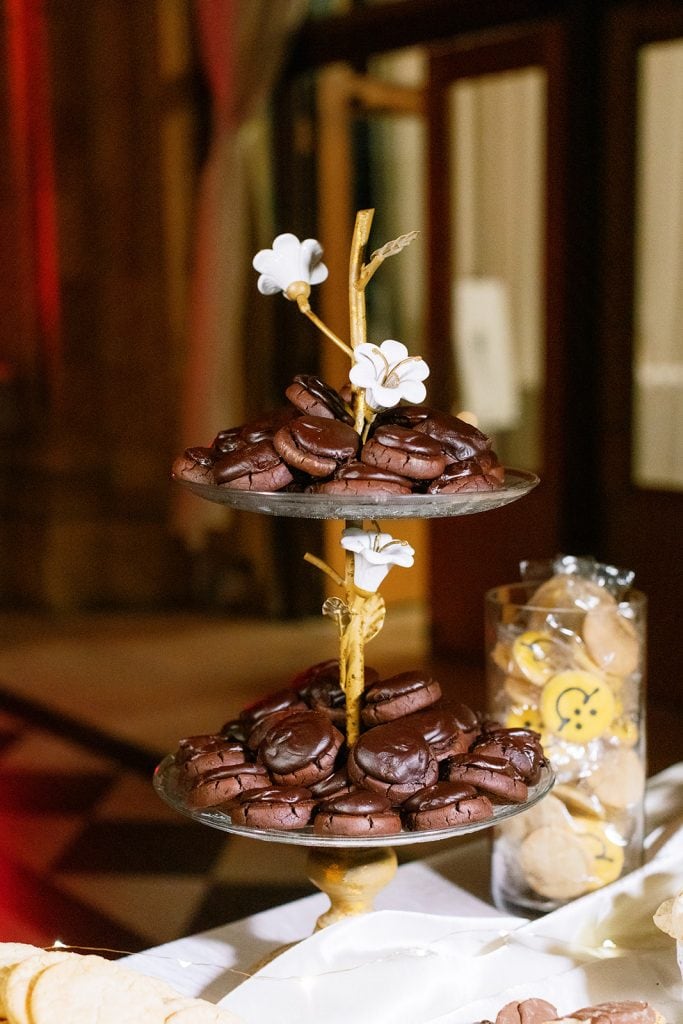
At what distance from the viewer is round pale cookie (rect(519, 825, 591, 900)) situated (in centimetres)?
142

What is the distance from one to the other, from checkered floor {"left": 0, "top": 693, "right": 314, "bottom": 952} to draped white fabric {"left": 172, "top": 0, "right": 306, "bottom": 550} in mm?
1766

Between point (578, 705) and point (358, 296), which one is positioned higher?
point (358, 296)

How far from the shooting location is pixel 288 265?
1.25 metres

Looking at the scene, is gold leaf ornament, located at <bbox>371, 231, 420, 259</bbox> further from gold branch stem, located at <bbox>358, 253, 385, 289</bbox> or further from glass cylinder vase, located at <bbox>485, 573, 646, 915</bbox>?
glass cylinder vase, located at <bbox>485, 573, 646, 915</bbox>

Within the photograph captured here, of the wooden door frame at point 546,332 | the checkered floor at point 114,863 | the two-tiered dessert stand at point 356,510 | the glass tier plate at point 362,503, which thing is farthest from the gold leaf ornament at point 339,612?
the wooden door frame at point 546,332

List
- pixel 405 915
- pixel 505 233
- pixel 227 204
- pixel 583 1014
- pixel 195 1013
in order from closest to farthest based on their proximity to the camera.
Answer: pixel 195 1013
pixel 583 1014
pixel 405 915
pixel 505 233
pixel 227 204

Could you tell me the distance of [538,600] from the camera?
1.50 meters

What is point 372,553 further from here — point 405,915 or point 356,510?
point 405,915

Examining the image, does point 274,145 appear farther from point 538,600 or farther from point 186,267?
point 538,600

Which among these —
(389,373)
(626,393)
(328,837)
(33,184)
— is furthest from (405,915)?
(33,184)

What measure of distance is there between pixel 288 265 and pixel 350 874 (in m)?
0.63

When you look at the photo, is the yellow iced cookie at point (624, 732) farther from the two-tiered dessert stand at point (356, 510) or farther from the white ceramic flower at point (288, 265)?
the white ceramic flower at point (288, 265)

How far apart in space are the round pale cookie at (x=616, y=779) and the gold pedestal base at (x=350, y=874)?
11.4 inches

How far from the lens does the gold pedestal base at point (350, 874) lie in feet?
4.14
